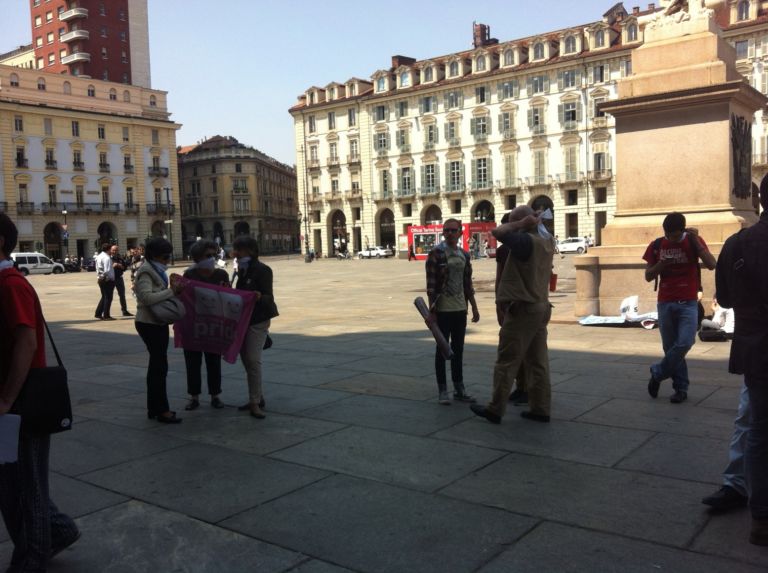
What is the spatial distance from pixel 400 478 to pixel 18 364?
2.38m

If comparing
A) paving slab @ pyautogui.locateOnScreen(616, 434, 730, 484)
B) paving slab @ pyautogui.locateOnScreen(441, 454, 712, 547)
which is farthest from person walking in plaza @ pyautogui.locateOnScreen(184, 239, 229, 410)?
paving slab @ pyautogui.locateOnScreen(616, 434, 730, 484)

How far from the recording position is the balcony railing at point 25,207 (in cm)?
6781

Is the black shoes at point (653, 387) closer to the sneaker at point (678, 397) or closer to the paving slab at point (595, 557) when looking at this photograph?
the sneaker at point (678, 397)

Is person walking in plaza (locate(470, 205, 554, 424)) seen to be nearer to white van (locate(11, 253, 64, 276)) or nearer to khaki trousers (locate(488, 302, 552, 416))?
khaki trousers (locate(488, 302, 552, 416))

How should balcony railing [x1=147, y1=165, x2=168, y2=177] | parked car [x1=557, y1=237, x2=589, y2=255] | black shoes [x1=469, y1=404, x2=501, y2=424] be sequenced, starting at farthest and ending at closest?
balcony railing [x1=147, y1=165, x2=168, y2=177] < parked car [x1=557, y1=237, x2=589, y2=255] < black shoes [x1=469, y1=404, x2=501, y2=424]

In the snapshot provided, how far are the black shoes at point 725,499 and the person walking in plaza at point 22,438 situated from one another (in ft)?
10.9

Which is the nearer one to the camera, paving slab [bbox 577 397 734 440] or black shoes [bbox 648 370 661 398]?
paving slab [bbox 577 397 734 440]

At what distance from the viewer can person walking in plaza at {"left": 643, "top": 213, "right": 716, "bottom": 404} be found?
6203mm

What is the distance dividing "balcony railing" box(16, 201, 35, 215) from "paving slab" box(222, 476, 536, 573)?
7257 cm

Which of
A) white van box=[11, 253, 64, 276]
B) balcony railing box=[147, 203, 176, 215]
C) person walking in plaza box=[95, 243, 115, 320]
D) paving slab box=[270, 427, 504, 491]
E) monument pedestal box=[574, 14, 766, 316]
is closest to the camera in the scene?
paving slab box=[270, 427, 504, 491]

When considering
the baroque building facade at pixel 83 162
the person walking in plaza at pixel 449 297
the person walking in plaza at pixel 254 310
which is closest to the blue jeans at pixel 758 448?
the person walking in plaza at pixel 449 297

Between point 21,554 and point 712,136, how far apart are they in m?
10.5

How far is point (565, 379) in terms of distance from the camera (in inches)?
291

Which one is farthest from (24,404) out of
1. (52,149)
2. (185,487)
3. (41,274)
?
(52,149)
